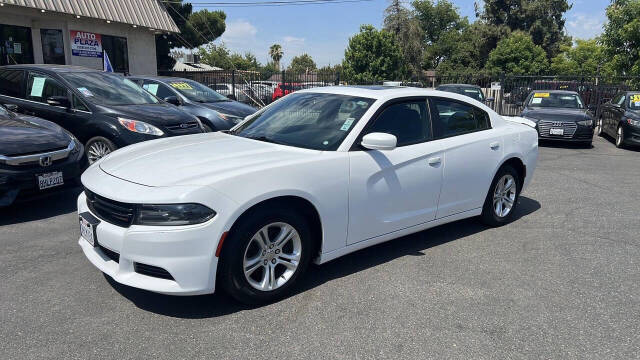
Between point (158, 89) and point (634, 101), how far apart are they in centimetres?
1190

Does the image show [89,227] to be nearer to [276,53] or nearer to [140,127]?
[140,127]

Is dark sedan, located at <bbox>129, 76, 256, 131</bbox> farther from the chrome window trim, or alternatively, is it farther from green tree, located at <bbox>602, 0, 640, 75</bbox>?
green tree, located at <bbox>602, 0, 640, 75</bbox>

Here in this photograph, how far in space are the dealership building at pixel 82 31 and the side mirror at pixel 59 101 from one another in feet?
28.4

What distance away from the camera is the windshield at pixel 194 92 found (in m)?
10.0

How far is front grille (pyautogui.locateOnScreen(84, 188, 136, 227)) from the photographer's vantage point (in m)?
3.01

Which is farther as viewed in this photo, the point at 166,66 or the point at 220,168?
the point at 166,66

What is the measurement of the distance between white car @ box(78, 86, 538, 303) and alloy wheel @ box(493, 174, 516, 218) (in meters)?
0.15

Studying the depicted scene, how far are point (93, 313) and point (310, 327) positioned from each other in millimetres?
1460

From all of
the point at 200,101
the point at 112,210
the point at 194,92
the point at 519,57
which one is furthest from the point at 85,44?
the point at 519,57

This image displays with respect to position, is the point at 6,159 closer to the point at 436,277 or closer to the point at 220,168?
the point at 220,168


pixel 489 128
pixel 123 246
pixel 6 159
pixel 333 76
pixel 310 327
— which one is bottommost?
pixel 310 327

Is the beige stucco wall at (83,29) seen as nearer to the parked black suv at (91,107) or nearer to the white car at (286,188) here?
the parked black suv at (91,107)

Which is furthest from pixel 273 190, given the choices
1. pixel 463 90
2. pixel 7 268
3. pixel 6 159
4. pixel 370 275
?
pixel 463 90

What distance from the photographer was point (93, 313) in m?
3.18
